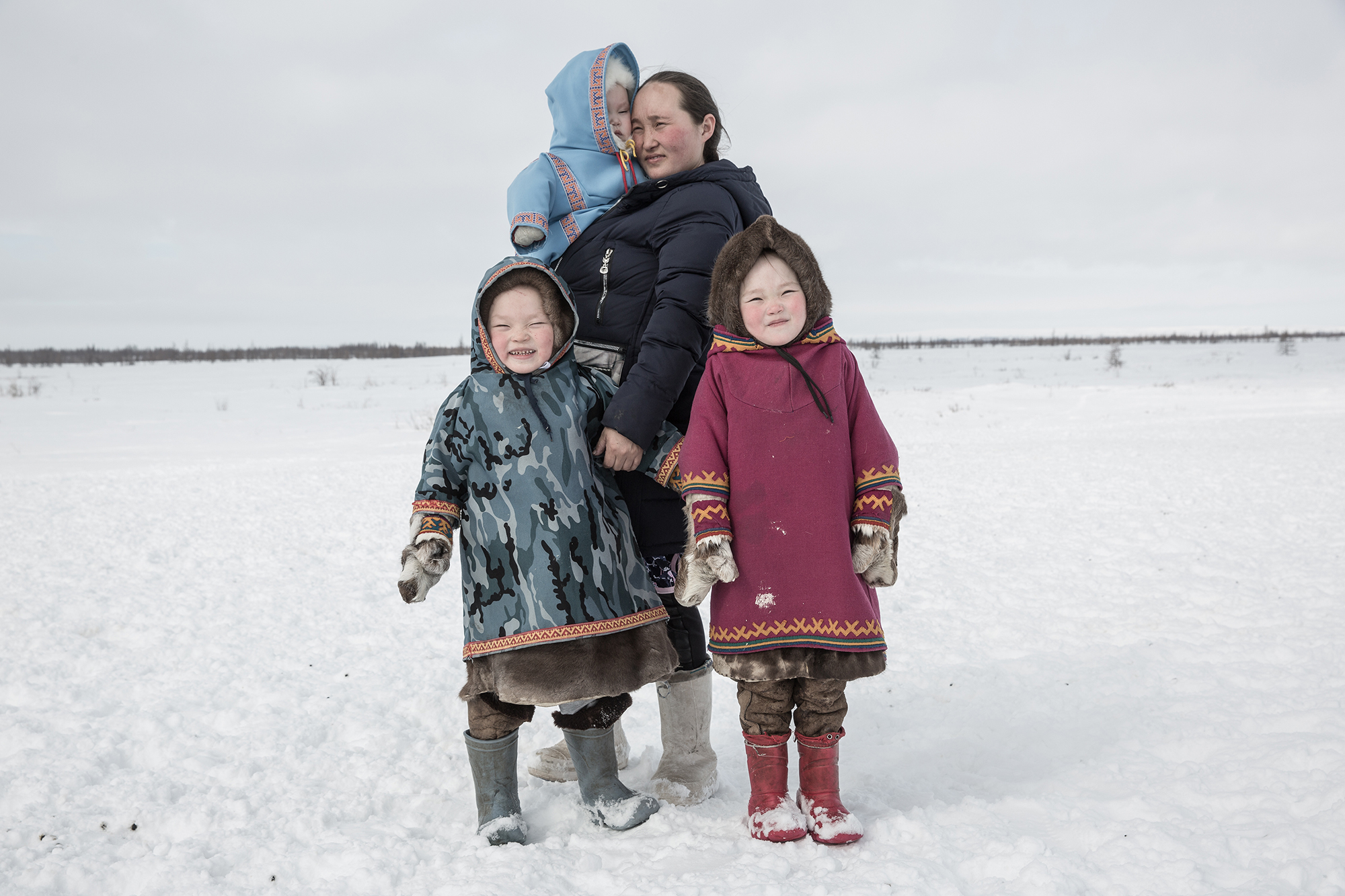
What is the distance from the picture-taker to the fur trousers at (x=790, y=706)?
219 cm

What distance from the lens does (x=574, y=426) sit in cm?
231

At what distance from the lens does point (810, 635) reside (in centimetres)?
212

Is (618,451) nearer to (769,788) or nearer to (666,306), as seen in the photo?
(666,306)

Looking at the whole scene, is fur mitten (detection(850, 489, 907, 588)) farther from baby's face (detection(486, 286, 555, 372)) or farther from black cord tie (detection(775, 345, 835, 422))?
baby's face (detection(486, 286, 555, 372))

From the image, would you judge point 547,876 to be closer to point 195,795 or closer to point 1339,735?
point 195,795

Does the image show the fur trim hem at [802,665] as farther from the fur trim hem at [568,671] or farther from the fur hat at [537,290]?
the fur hat at [537,290]

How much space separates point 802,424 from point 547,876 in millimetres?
1312

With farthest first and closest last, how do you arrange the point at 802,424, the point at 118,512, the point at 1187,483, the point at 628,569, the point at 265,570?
the point at 1187,483, the point at 118,512, the point at 265,570, the point at 628,569, the point at 802,424

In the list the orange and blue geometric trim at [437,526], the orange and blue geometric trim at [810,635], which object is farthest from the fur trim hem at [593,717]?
the orange and blue geometric trim at [437,526]

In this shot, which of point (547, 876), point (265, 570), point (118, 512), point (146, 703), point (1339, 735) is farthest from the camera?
point (118, 512)

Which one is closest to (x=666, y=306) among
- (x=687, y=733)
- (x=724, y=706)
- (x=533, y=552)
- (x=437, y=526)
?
(x=533, y=552)

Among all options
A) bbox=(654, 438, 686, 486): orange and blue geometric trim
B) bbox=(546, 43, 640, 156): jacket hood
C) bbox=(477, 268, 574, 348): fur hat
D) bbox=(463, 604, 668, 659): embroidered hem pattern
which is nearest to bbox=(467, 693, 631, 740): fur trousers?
bbox=(463, 604, 668, 659): embroidered hem pattern

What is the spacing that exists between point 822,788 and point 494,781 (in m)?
0.91

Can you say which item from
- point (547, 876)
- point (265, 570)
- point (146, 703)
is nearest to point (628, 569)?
point (547, 876)
